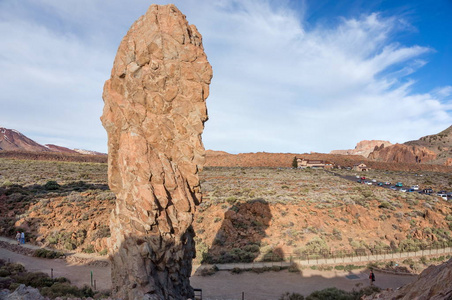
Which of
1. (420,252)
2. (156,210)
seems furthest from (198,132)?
(420,252)

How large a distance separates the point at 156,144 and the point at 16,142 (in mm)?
198860

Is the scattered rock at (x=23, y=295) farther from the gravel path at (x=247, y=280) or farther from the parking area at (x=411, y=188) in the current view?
the parking area at (x=411, y=188)

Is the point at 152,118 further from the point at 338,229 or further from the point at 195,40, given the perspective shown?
the point at 338,229

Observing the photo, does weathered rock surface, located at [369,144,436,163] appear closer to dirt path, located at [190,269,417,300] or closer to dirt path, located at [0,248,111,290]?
dirt path, located at [190,269,417,300]

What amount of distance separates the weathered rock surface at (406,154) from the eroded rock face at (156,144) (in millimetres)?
124681

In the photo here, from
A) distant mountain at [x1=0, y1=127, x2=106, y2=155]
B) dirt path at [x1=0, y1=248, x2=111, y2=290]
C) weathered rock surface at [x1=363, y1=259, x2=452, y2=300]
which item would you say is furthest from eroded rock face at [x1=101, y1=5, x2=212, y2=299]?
distant mountain at [x1=0, y1=127, x2=106, y2=155]

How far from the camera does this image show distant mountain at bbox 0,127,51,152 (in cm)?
15438

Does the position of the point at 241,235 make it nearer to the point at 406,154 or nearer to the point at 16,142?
the point at 406,154

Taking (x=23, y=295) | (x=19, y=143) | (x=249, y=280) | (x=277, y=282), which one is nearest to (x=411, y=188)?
(x=277, y=282)

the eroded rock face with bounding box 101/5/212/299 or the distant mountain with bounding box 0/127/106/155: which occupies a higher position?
the distant mountain with bounding box 0/127/106/155

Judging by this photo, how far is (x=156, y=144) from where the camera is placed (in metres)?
8.88

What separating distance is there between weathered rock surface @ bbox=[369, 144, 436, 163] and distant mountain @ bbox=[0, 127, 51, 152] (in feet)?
602

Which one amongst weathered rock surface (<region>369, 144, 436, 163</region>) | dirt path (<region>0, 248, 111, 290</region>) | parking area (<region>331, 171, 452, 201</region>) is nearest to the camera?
dirt path (<region>0, 248, 111, 290</region>)

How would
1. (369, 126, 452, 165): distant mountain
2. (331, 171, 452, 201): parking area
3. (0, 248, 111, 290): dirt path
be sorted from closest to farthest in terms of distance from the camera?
1. (0, 248, 111, 290): dirt path
2. (331, 171, 452, 201): parking area
3. (369, 126, 452, 165): distant mountain
